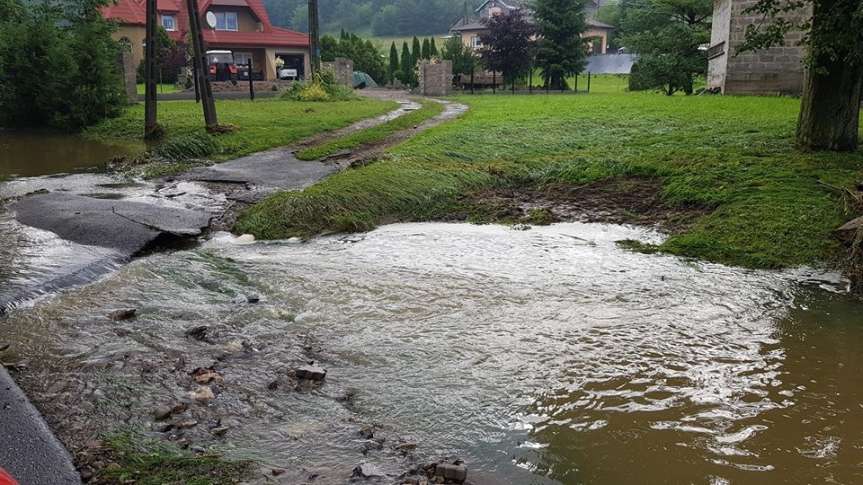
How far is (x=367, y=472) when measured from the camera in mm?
3275

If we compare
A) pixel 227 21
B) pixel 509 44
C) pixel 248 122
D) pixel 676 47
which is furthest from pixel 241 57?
pixel 248 122

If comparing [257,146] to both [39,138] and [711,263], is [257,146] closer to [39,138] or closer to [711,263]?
[39,138]

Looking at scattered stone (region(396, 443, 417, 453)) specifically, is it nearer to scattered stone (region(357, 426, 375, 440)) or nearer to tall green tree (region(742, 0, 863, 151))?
scattered stone (region(357, 426, 375, 440))

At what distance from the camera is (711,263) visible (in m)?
6.82

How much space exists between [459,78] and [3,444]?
3599 centimetres

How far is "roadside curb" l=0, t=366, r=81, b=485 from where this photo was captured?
10.2ft

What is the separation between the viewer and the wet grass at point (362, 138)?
43.8 ft

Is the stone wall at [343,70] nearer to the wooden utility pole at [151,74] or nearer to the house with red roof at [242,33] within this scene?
the house with red roof at [242,33]

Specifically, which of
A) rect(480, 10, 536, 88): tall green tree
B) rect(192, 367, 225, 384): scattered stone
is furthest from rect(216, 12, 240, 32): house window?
rect(192, 367, 225, 384): scattered stone

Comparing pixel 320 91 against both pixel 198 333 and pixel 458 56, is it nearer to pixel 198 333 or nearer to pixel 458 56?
pixel 458 56

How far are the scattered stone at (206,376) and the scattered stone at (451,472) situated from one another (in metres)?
1.62

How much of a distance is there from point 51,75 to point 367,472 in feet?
64.0

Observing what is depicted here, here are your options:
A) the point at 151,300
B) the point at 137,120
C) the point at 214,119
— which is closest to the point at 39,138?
the point at 137,120

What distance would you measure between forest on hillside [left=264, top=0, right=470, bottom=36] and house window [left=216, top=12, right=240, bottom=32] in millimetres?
52922
